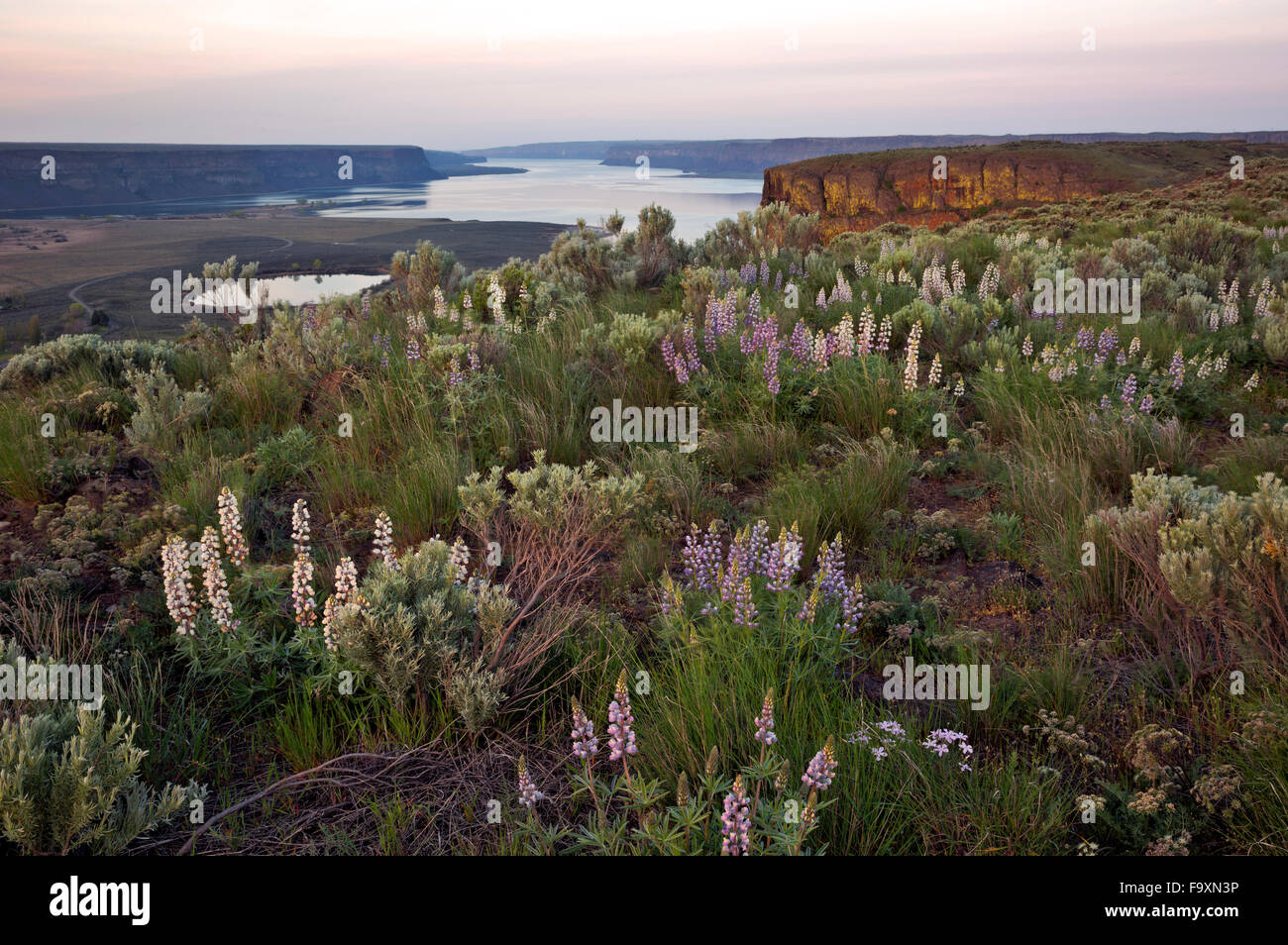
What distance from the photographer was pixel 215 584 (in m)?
3.35

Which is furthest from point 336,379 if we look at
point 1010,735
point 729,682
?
point 1010,735

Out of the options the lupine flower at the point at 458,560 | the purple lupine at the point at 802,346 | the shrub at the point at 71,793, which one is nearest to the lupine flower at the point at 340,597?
the lupine flower at the point at 458,560

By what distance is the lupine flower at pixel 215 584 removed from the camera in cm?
330

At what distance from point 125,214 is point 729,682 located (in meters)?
124

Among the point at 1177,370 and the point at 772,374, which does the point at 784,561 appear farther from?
the point at 1177,370

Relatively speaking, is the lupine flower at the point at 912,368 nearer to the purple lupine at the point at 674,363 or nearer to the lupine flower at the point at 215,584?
the purple lupine at the point at 674,363

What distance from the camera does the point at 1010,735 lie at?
9.56 feet

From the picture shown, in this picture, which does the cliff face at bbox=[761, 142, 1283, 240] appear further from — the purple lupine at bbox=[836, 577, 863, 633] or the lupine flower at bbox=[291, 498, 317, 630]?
the lupine flower at bbox=[291, 498, 317, 630]

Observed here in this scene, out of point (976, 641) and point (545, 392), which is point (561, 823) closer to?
point (976, 641)

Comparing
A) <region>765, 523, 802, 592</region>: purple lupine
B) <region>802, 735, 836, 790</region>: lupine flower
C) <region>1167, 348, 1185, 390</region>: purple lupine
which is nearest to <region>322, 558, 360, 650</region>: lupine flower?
<region>765, 523, 802, 592</region>: purple lupine

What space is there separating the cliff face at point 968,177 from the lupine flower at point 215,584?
56147 millimetres

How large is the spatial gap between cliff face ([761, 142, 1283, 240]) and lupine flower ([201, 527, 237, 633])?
56147 mm

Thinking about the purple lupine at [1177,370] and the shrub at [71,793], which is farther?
the purple lupine at [1177,370]

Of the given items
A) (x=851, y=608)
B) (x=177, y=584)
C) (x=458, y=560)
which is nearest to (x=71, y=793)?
(x=177, y=584)
